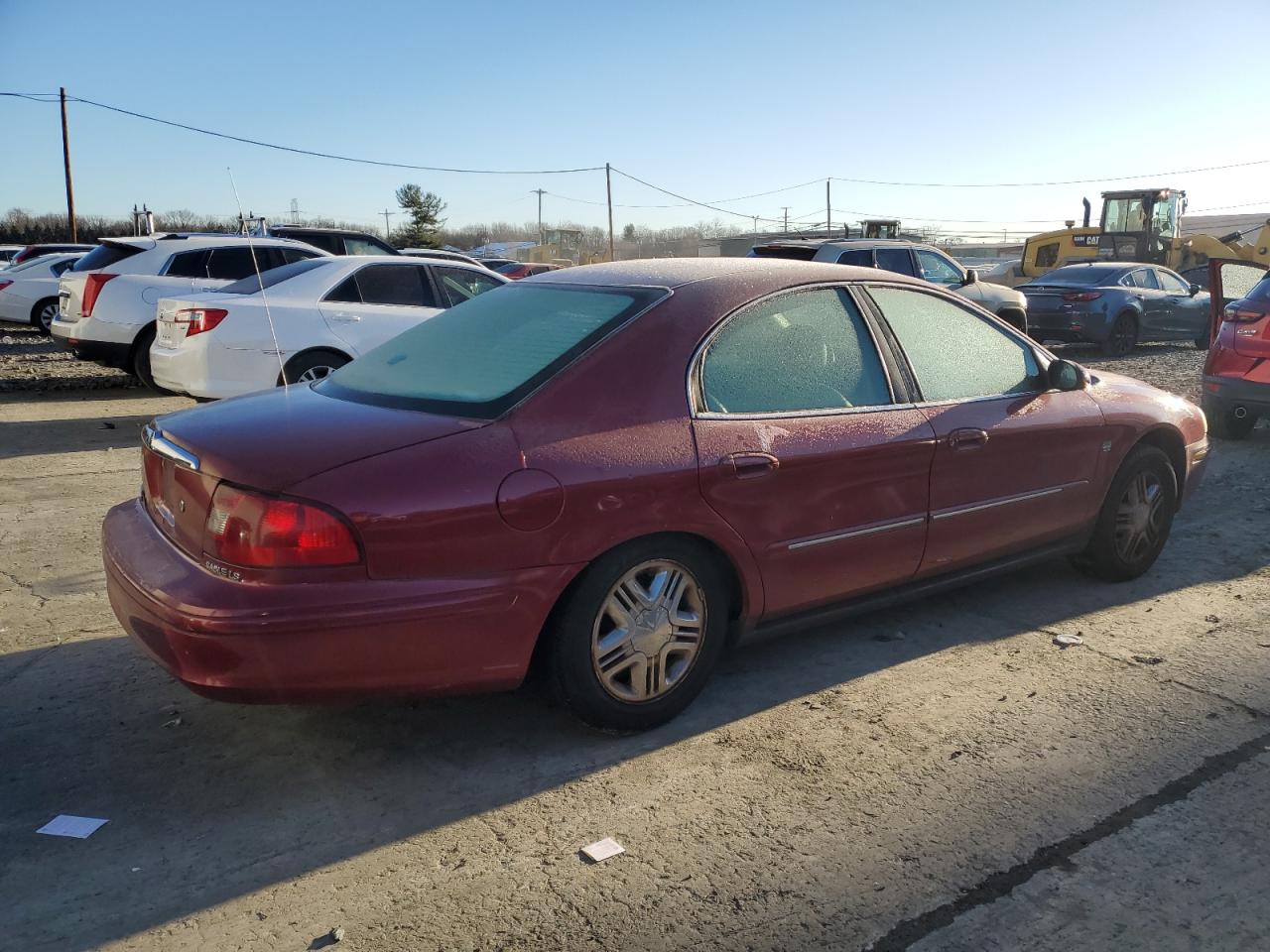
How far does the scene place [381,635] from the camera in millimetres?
2898

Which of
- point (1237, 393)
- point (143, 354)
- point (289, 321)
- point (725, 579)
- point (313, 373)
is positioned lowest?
point (725, 579)

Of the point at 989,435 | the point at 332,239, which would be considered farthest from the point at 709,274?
the point at 332,239

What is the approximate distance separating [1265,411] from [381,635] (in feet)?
25.5

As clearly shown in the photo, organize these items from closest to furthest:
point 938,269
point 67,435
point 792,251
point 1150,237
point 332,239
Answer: point 67,435 → point 792,251 → point 938,269 → point 332,239 → point 1150,237

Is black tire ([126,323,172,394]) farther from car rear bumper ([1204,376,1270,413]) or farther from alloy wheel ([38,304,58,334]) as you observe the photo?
car rear bumper ([1204,376,1270,413])

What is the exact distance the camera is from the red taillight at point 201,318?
8172 millimetres

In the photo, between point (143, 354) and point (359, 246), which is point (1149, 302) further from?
point (143, 354)

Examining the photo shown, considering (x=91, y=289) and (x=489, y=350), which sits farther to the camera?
(x=91, y=289)

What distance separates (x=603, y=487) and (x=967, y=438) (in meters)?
1.73

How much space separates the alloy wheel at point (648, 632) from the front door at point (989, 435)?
116 centimetres

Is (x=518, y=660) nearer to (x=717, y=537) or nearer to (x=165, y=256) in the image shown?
(x=717, y=537)

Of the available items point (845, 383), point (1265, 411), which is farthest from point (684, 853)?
point (1265, 411)

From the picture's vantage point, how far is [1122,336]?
1630 centimetres

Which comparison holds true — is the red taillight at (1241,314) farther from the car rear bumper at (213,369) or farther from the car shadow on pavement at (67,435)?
the car shadow on pavement at (67,435)
